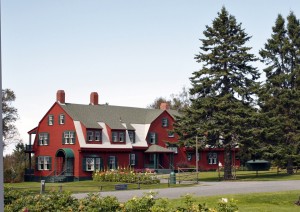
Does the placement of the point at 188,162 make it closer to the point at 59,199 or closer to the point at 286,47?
the point at 286,47

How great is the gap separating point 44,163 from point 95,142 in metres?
7.37

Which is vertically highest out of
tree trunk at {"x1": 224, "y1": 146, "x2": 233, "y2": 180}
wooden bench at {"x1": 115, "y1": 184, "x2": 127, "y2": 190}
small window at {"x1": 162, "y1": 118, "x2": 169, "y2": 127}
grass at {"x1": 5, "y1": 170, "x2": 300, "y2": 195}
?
small window at {"x1": 162, "y1": 118, "x2": 169, "y2": 127}

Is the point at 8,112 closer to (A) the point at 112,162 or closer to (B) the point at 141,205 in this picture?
(A) the point at 112,162

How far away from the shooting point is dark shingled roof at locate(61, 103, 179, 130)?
61.1m

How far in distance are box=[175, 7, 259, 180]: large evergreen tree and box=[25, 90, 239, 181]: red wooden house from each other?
261 inches

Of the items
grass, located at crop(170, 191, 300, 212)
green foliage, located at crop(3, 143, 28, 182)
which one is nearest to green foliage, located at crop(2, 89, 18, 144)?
green foliage, located at crop(3, 143, 28, 182)

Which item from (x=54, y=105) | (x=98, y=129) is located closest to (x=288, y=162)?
(x=98, y=129)

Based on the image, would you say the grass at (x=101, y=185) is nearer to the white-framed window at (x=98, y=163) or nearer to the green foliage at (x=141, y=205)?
the white-framed window at (x=98, y=163)

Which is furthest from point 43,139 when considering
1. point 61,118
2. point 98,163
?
point 98,163

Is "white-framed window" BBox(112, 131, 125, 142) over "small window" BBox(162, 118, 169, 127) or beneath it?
beneath

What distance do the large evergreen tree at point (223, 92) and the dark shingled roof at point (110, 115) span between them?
44.8ft

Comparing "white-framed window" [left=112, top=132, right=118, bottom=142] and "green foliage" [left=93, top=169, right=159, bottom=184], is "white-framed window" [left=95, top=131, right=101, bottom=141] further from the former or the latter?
"green foliage" [left=93, top=169, right=159, bottom=184]

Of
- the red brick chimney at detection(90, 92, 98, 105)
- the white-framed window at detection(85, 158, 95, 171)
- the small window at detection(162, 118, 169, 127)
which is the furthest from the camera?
the small window at detection(162, 118, 169, 127)

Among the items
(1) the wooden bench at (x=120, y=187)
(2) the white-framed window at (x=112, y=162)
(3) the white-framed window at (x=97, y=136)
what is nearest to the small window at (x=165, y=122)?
(2) the white-framed window at (x=112, y=162)
